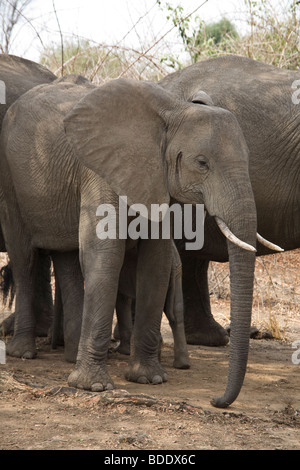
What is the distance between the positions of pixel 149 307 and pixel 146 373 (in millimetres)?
435

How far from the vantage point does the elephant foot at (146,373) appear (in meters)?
5.62

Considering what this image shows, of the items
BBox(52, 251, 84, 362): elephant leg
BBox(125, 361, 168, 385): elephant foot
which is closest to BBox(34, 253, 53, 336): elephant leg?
BBox(52, 251, 84, 362): elephant leg

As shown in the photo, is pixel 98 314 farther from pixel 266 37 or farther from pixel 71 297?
pixel 266 37

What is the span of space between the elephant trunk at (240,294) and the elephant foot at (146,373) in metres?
0.95

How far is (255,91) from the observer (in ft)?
21.3

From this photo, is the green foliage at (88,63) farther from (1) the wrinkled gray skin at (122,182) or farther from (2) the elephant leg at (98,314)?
(2) the elephant leg at (98,314)

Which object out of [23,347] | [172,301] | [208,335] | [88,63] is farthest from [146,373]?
[88,63]

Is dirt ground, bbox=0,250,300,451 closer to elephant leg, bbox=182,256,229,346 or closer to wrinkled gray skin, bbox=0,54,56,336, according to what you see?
elephant leg, bbox=182,256,229,346

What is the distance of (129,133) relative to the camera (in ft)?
16.9

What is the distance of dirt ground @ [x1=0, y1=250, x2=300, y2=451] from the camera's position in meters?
4.30

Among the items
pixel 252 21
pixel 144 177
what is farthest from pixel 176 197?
pixel 252 21

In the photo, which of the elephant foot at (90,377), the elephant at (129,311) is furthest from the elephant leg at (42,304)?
the elephant foot at (90,377)

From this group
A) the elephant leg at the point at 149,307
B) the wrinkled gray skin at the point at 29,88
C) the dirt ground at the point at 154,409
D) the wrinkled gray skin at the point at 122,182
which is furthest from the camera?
the wrinkled gray skin at the point at 29,88
